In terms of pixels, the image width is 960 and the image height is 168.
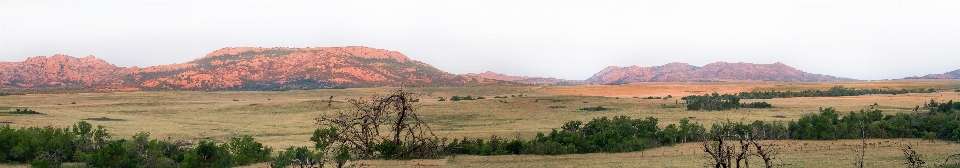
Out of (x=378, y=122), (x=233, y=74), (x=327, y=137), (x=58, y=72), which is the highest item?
(x=58, y=72)

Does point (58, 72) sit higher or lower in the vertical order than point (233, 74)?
higher

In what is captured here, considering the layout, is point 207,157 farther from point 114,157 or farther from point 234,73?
point 234,73

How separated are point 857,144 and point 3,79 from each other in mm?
143644

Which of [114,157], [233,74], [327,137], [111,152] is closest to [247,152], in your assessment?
[114,157]

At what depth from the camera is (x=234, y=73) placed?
125438 mm

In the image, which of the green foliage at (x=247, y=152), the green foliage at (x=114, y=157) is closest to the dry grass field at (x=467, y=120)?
the green foliage at (x=247, y=152)

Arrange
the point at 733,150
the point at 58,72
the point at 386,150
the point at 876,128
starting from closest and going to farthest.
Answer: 1. the point at 733,150
2. the point at 386,150
3. the point at 876,128
4. the point at 58,72

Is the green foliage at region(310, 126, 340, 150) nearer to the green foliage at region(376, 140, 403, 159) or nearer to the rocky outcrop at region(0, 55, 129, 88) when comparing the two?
the green foliage at region(376, 140, 403, 159)

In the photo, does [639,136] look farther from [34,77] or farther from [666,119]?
[34,77]

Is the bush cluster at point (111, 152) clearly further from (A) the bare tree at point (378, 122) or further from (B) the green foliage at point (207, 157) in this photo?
(A) the bare tree at point (378, 122)

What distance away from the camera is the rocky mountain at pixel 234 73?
384 feet

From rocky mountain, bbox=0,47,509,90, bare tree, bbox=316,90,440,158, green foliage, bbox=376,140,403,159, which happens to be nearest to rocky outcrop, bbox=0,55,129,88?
rocky mountain, bbox=0,47,509,90

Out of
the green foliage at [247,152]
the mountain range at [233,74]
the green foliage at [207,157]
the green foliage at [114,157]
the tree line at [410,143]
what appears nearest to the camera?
the green foliage at [114,157]

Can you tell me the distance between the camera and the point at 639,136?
32.3 meters
